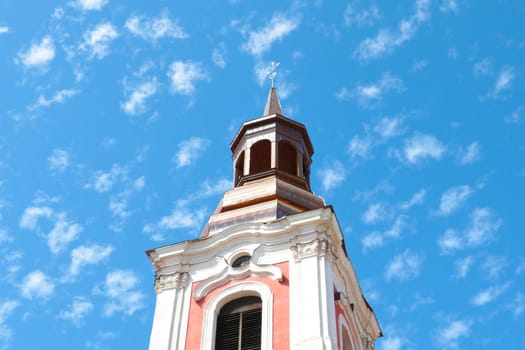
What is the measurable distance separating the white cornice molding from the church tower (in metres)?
0.03

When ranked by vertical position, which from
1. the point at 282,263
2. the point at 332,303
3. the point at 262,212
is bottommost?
the point at 332,303

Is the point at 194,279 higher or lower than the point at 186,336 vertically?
higher

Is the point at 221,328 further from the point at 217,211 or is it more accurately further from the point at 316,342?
→ the point at 217,211

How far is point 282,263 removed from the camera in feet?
103

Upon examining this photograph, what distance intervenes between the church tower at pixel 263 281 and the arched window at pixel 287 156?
3.22 meters

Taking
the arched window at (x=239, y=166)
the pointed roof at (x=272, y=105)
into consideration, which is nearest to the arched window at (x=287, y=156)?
the arched window at (x=239, y=166)

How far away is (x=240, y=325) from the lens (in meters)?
29.8

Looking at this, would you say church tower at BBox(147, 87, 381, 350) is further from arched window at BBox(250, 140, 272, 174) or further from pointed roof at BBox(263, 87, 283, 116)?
pointed roof at BBox(263, 87, 283, 116)

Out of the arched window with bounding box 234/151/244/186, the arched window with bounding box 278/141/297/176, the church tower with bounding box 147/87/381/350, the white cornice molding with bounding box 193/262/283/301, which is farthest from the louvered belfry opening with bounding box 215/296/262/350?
the arched window with bounding box 278/141/297/176

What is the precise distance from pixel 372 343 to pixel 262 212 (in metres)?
6.04

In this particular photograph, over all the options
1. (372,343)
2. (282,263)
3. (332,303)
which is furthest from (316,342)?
(372,343)

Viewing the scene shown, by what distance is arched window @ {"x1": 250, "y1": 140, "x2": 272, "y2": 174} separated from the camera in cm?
3972

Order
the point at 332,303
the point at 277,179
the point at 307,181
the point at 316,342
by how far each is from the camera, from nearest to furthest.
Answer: the point at 316,342
the point at 332,303
the point at 277,179
the point at 307,181

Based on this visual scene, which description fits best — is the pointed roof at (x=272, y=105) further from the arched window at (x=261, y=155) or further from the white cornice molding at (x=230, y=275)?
the white cornice molding at (x=230, y=275)
